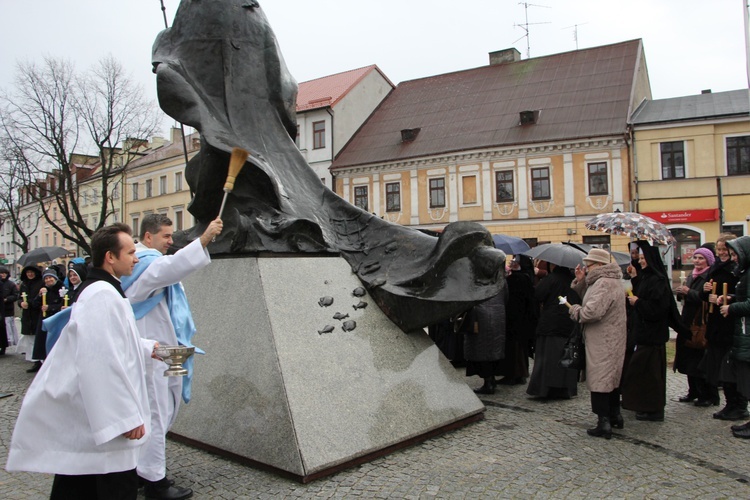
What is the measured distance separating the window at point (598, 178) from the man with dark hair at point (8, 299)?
21.1 metres

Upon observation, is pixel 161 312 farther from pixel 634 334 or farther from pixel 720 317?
pixel 720 317

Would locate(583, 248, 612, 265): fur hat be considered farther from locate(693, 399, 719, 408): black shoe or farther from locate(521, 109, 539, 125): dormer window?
locate(521, 109, 539, 125): dormer window

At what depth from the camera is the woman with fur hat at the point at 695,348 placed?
19.3 ft

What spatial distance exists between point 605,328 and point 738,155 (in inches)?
874

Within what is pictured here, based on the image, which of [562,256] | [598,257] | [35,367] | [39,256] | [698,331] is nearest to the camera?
[598,257]

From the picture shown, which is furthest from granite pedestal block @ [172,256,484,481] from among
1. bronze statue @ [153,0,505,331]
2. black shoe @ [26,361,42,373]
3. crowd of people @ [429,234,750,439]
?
black shoe @ [26,361,42,373]

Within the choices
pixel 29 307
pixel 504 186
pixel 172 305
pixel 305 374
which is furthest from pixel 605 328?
pixel 504 186

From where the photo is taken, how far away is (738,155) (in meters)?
23.4

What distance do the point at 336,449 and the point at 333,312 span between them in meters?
1.17

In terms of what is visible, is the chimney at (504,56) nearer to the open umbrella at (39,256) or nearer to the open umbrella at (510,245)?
the open umbrella at (510,245)

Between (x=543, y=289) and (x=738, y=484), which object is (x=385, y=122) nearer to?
(x=543, y=289)

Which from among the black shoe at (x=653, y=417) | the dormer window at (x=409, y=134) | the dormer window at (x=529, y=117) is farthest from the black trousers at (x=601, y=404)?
the dormer window at (x=409, y=134)

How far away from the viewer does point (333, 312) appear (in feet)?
15.5

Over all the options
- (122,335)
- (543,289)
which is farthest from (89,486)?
(543,289)
